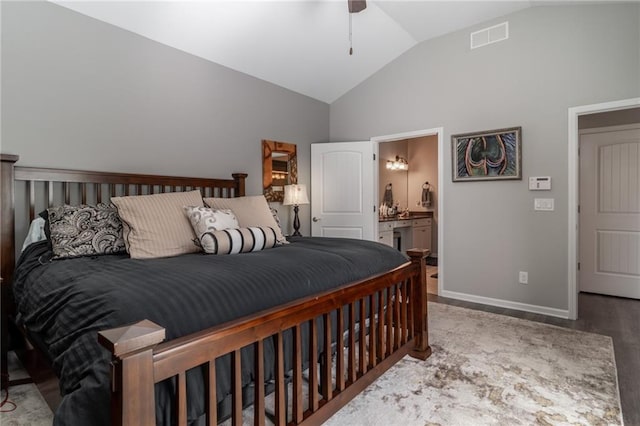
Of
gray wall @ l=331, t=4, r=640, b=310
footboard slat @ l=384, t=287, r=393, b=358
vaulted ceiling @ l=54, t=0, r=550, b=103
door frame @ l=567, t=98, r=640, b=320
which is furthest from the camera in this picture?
door frame @ l=567, t=98, r=640, b=320

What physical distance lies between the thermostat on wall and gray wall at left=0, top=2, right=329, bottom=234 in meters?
2.86

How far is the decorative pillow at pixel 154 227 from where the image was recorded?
2.08 meters

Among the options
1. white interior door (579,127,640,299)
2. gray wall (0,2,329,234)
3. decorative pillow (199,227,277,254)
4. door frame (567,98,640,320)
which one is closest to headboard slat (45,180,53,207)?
gray wall (0,2,329,234)

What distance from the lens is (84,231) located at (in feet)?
6.98

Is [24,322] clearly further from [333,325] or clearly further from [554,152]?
[554,152]

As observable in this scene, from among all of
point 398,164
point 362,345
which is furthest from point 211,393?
point 398,164

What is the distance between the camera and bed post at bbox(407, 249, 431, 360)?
2285mm

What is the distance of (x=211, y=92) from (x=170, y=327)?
9.66ft

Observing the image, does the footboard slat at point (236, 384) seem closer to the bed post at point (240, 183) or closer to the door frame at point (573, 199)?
the bed post at point (240, 183)

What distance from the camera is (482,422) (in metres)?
1.64

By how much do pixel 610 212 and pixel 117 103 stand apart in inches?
205

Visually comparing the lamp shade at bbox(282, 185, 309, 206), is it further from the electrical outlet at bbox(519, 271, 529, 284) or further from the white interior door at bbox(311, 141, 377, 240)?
the electrical outlet at bbox(519, 271, 529, 284)

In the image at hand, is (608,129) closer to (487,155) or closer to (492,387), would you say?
(487,155)

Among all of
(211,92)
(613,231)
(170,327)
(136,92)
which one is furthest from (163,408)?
(613,231)
